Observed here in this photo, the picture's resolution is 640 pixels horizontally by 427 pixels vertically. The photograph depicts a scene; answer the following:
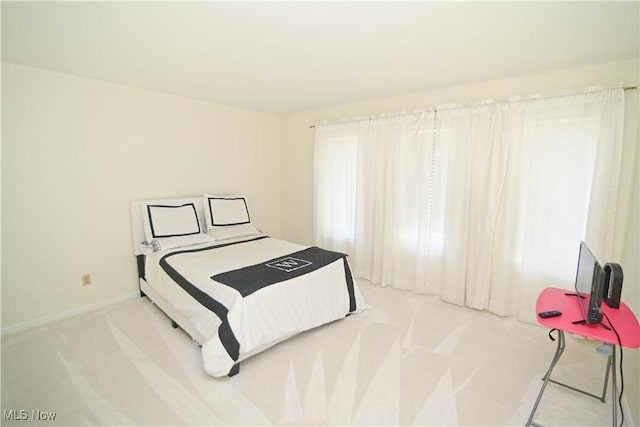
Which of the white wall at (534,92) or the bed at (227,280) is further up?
the white wall at (534,92)

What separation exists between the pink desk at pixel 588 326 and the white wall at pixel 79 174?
12.2 feet

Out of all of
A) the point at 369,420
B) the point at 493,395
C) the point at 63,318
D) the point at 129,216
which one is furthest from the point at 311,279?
the point at 63,318

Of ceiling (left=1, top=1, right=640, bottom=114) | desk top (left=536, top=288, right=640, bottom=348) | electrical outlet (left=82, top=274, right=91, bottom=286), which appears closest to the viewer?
desk top (left=536, top=288, right=640, bottom=348)

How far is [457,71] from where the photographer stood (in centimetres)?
261

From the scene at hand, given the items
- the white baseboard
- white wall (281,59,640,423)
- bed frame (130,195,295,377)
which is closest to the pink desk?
white wall (281,59,640,423)

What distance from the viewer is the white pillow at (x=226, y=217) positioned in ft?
12.0

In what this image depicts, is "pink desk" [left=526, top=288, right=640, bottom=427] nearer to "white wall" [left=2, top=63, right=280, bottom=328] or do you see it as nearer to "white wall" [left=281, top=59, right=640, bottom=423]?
"white wall" [left=281, top=59, right=640, bottom=423]

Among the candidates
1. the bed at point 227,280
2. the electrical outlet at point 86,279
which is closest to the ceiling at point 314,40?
the bed at point 227,280

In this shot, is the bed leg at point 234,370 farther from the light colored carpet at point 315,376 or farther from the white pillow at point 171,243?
the white pillow at point 171,243

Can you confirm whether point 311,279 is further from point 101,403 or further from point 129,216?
point 129,216

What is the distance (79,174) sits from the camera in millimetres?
2871

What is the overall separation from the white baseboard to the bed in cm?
19

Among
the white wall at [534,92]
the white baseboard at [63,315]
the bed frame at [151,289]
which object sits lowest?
the white baseboard at [63,315]

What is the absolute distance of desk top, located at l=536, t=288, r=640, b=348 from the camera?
1408 mm
